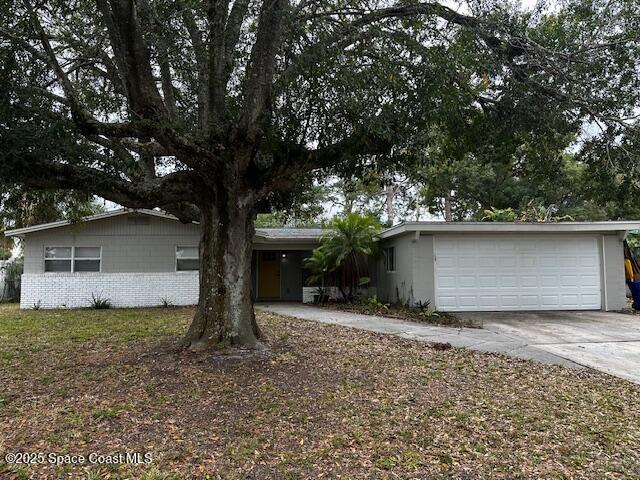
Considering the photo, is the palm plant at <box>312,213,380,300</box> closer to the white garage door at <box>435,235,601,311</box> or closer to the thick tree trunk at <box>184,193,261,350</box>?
the white garage door at <box>435,235,601,311</box>

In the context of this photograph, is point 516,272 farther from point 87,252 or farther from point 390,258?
point 87,252

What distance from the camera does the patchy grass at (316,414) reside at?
348 cm

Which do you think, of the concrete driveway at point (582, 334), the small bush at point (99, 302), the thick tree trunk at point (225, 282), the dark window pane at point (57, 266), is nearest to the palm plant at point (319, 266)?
the concrete driveway at point (582, 334)

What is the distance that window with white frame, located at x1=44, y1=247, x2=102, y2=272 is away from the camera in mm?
15172

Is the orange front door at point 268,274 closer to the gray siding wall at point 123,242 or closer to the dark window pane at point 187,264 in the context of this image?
the dark window pane at point 187,264

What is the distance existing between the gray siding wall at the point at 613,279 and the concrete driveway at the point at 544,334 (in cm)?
78

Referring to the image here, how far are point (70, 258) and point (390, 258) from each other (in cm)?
1035

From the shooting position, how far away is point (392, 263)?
14844 millimetres

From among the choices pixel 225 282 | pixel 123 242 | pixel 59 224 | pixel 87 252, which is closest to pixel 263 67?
pixel 225 282

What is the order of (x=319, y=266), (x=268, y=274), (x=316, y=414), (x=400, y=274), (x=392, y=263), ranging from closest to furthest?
(x=316, y=414)
(x=400, y=274)
(x=392, y=263)
(x=319, y=266)
(x=268, y=274)

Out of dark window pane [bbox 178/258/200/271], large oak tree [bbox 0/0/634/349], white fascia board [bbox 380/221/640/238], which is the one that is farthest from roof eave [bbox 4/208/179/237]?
large oak tree [bbox 0/0/634/349]

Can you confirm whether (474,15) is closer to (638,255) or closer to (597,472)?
(597,472)

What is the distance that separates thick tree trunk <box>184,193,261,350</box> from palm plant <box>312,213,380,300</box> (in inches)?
306

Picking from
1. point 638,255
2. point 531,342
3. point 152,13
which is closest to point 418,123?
point 152,13
